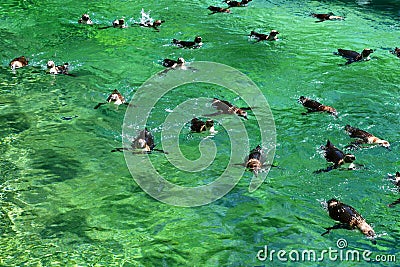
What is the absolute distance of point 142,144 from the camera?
851cm

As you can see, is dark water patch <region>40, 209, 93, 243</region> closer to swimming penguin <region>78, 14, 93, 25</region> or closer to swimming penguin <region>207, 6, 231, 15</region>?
swimming penguin <region>78, 14, 93, 25</region>

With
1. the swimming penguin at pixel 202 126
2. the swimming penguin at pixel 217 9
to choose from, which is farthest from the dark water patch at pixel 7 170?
the swimming penguin at pixel 217 9

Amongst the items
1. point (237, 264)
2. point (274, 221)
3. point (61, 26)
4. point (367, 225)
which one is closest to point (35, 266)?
point (237, 264)

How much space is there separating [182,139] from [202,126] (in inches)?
15.6

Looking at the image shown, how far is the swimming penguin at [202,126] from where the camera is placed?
9.16 meters

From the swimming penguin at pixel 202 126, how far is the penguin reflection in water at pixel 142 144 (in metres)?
0.77

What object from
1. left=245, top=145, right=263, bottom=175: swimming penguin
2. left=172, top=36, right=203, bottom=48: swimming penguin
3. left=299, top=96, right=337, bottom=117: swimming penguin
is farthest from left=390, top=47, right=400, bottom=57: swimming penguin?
left=245, top=145, right=263, bottom=175: swimming penguin

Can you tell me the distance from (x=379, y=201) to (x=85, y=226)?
386 cm

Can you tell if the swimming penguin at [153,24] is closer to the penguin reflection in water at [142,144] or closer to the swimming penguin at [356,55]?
the swimming penguin at [356,55]

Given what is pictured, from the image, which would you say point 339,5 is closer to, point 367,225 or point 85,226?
point 367,225

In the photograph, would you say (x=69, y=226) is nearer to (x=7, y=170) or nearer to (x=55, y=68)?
(x=7, y=170)

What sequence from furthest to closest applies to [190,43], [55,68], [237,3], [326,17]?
[237,3] < [326,17] < [190,43] < [55,68]

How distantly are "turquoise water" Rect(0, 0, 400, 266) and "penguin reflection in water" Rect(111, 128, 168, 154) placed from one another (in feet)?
0.59

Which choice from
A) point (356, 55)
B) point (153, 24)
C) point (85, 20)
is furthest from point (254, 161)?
point (85, 20)
